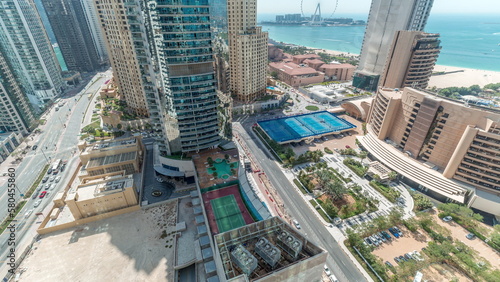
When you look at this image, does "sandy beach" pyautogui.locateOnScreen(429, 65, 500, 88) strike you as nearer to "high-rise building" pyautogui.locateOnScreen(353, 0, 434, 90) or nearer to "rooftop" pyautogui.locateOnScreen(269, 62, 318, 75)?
"high-rise building" pyautogui.locateOnScreen(353, 0, 434, 90)

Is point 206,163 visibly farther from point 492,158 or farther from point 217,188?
point 492,158

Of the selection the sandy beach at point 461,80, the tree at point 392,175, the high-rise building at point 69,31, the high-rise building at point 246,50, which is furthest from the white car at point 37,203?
the sandy beach at point 461,80

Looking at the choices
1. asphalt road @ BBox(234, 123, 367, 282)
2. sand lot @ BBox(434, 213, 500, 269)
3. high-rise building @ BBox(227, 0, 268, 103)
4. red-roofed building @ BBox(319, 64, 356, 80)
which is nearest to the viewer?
asphalt road @ BBox(234, 123, 367, 282)

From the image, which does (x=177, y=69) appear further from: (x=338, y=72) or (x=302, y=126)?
(x=338, y=72)

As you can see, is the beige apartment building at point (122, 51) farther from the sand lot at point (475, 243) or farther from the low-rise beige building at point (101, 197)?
the sand lot at point (475, 243)

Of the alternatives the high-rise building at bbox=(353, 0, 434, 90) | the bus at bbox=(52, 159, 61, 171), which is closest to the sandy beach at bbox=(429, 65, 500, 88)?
the high-rise building at bbox=(353, 0, 434, 90)

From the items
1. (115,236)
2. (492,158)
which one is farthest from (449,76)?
(115,236)
